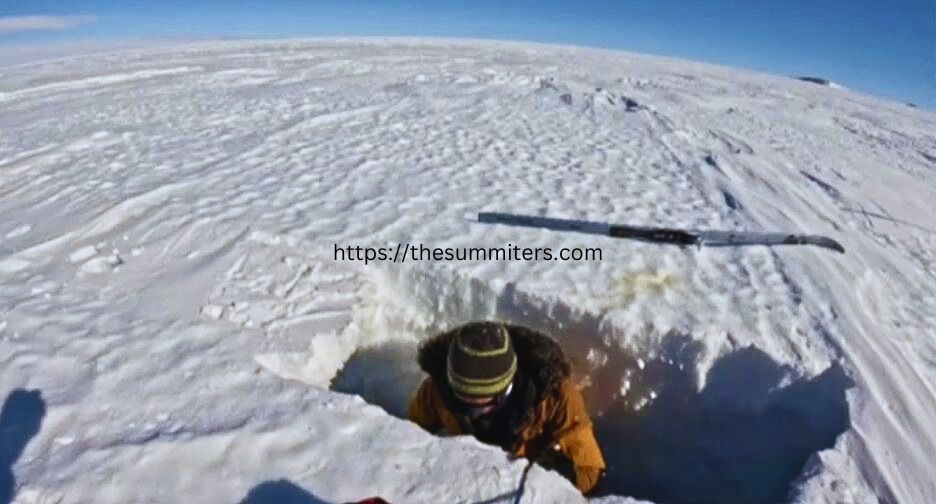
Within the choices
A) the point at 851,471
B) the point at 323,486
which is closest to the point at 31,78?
the point at 323,486

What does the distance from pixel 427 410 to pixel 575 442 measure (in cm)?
67

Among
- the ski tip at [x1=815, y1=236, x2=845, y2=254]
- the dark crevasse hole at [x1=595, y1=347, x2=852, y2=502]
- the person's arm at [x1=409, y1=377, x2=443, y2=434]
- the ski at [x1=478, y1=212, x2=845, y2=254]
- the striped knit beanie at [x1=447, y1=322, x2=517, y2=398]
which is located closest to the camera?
the striped knit beanie at [x1=447, y1=322, x2=517, y2=398]

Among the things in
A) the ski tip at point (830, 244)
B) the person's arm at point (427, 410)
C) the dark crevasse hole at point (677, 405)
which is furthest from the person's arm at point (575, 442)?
the ski tip at point (830, 244)

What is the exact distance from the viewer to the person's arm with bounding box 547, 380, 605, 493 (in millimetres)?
2895

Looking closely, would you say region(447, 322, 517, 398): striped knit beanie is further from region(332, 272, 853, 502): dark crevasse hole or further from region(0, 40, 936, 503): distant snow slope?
region(332, 272, 853, 502): dark crevasse hole

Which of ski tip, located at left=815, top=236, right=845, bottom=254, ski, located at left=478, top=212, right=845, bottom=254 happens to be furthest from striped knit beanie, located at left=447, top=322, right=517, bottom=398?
ski tip, located at left=815, top=236, right=845, bottom=254

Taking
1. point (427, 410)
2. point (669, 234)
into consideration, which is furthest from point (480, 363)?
point (669, 234)

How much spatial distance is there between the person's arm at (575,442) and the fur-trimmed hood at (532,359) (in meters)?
0.08

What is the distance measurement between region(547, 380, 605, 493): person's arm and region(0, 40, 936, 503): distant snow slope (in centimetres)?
34

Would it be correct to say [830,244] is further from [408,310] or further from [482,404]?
[482,404]

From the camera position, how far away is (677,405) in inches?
142

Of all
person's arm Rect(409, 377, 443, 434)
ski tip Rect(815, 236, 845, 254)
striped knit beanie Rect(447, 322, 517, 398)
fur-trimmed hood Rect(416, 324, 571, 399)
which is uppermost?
striped knit beanie Rect(447, 322, 517, 398)

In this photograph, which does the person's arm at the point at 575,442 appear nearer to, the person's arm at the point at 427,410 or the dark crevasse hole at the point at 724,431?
the person's arm at the point at 427,410

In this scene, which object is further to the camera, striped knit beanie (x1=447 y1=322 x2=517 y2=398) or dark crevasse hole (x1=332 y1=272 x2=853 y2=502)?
dark crevasse hole (x1=332 y1=272 x2=853 y2=502)
